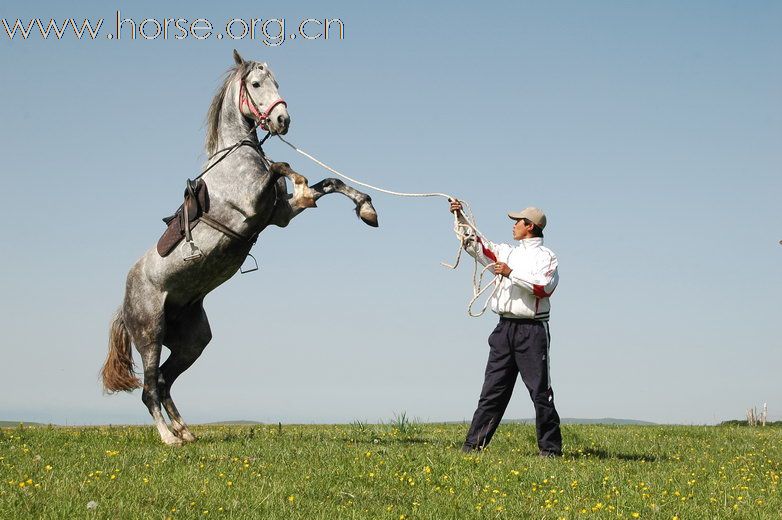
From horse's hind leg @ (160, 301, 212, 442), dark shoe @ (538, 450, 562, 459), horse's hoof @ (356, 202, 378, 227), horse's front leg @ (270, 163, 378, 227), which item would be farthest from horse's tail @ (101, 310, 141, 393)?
dark shoe @ (538, 450, 562, 459)

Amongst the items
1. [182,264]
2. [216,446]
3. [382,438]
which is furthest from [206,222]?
[382,438]

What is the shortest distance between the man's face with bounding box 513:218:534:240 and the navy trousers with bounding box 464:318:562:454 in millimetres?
983

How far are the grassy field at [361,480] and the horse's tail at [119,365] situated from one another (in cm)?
Result: 81

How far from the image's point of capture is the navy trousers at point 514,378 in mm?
9906

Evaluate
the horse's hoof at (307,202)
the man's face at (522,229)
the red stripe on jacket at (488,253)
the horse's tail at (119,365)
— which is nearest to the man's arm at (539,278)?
the man's face at (522,229)

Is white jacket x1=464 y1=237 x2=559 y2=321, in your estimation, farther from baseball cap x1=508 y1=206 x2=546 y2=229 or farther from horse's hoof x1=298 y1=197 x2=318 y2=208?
horse's hoof x1=298 y1=197 x2=318 y2=208

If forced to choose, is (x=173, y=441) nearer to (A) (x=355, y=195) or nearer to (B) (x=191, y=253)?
(B) (x=191, y=253)

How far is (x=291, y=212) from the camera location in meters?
10.6

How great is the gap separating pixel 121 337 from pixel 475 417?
5.14 metres

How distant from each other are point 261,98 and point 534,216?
365cm

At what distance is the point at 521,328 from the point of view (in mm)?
9969

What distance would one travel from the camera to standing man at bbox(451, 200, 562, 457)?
984 centimetres

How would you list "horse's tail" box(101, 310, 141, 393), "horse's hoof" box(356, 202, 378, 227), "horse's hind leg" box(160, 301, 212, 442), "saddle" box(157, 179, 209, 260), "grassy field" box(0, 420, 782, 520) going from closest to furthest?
"grassy field" box(0, 420, 782, 520) → "horse's hoof" box(356, 202, 378, 227) → "saddle" box(157, 179, 209, 260) → "horse's hind leg" box(160, 301, 212, 442) → "horse's tail" box(101, 310, 141, 393)

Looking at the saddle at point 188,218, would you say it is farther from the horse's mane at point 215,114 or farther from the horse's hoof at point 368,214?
the horse's hoof at point 368,214
